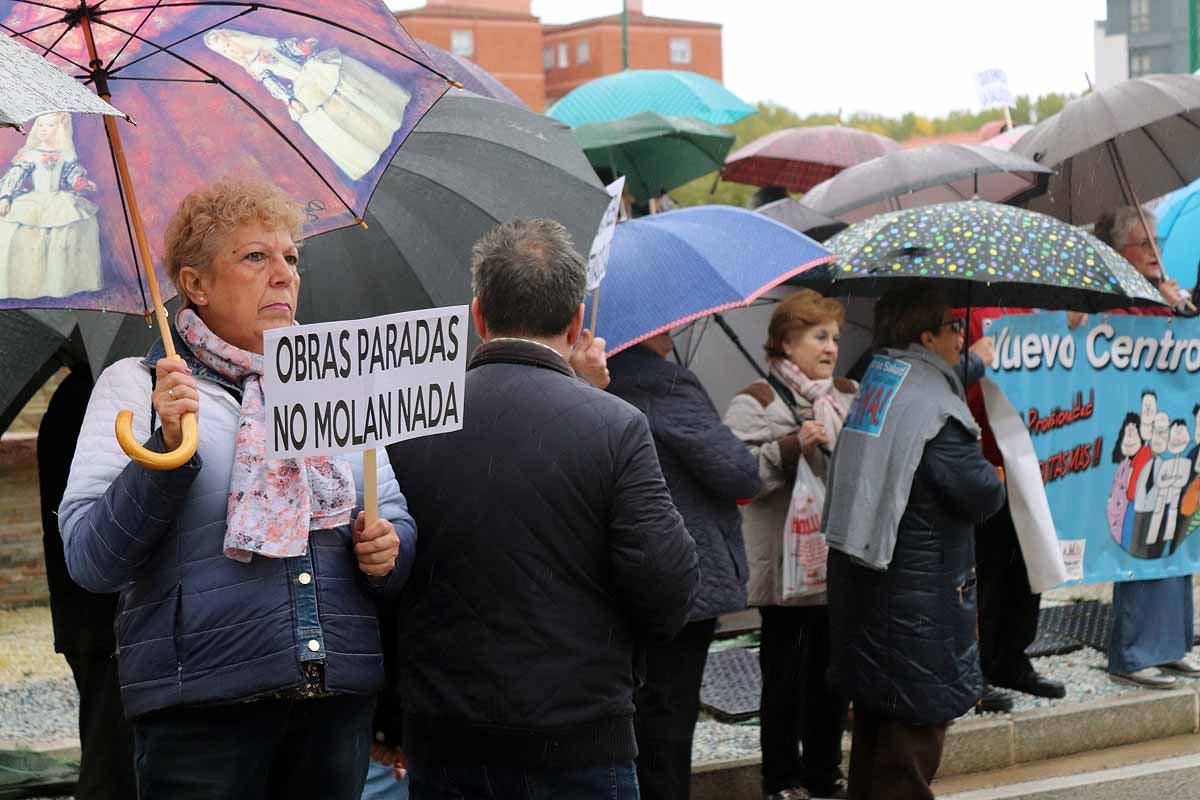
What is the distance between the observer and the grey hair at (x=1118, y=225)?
6887 mm

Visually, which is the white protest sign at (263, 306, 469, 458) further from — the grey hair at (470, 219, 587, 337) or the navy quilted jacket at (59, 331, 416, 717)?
the grey hair at (470, 219, 587, 337)

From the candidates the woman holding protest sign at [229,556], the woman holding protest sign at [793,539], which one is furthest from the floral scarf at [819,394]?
the woman holding protest sign at [229,556]

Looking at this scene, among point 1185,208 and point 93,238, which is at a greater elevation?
point 1185,208

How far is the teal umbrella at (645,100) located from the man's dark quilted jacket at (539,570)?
8147 millimetres

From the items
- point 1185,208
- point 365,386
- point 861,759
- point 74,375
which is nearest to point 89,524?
point 365,386

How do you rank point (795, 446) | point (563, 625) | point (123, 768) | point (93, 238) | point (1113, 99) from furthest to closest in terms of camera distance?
point (1113, 99) → point (795, 446) → point (123, 768) → point (93, 238) → point (563, 625)

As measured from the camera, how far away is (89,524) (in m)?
2.87

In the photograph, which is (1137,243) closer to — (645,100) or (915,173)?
(915,173)

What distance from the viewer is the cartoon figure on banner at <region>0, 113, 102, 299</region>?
132 inches

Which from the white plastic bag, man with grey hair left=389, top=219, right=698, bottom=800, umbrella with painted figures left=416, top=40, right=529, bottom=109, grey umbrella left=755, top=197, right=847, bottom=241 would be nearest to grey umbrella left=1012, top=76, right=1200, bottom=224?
grey umbrella left=755, top=197, right=847, bottom=241

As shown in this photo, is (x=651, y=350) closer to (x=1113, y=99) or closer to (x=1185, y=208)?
(x=1113, y=99)

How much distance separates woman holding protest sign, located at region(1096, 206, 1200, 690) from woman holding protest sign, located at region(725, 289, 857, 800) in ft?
5.57

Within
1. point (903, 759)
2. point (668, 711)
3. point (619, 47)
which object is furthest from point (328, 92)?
point (619, 47)

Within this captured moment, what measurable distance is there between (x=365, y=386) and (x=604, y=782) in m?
1.00
